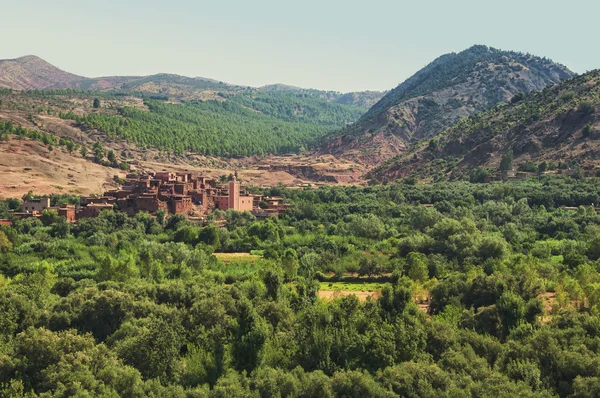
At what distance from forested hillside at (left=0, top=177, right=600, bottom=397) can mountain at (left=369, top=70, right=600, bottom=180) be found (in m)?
36.9

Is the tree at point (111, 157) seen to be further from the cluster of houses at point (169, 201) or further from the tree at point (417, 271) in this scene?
the tree at point (417, 271)

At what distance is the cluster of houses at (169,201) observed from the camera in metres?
61.2

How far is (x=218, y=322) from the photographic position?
26844mm

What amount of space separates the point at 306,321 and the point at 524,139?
2911 inches

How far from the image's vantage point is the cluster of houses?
61188mm

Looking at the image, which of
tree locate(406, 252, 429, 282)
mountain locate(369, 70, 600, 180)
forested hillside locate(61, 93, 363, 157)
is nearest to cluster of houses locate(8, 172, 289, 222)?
tree locate(406, 252, 429, 282)

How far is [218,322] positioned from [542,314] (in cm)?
1437

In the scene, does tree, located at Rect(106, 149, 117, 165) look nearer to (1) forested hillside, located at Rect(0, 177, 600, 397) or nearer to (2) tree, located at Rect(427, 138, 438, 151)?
(1) forested hillside, located at Rect(0, 177, 600, 397)

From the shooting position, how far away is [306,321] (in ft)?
85.5

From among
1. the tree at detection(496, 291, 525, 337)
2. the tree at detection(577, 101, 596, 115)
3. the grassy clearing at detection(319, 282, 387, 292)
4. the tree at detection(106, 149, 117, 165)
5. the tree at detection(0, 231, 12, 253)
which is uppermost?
the tree at detection(577, 101, 596, 115)

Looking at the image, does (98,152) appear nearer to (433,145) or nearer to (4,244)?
(4,244)

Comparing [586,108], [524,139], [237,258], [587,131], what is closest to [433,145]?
[524,139]

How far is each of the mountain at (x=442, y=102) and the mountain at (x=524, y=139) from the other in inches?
893

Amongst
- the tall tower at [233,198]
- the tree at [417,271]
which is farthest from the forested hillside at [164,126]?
the tree at [417,271]
